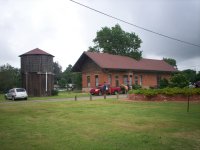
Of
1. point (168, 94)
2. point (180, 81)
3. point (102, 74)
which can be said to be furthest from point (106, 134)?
point (102, 74)

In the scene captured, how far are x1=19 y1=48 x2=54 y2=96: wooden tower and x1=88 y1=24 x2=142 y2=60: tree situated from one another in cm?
2682

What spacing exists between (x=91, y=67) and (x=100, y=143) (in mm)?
38018

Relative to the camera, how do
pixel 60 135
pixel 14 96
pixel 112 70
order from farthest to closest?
pixel 112 70 → pixel 14 96 → pixel 60 135

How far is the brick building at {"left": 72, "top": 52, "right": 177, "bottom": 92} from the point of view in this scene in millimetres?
44281

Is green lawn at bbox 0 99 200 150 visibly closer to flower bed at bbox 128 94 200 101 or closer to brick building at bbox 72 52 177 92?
flower bed at bbox 128 94 200 101

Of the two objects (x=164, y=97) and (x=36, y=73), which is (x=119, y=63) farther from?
(x=164, y=97)

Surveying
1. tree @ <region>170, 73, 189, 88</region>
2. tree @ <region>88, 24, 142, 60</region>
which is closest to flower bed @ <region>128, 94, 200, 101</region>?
tree @ <region>170, 73, 189, 88</region>

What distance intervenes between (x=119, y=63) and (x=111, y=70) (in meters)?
3.20

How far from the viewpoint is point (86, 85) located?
157ft

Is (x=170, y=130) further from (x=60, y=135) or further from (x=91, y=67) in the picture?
(x=91, y=67)

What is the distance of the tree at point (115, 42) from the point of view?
A: 216ft

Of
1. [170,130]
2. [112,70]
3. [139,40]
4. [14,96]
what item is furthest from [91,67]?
[170,130]

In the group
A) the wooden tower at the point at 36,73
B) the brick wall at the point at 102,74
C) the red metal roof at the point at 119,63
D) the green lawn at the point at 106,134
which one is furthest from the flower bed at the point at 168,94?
the brick wall at the point at 102,74

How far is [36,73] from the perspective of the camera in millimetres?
39906
